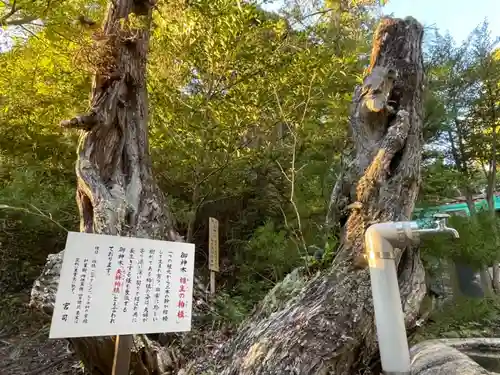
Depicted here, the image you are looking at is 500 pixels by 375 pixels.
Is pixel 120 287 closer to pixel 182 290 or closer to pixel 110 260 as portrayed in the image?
pixel 110 260

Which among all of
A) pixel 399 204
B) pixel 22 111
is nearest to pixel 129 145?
pixel 22 111

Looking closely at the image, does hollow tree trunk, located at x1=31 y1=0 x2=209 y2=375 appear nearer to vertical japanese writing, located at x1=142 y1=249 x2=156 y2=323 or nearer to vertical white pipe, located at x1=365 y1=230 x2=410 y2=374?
vertical japanese writing, located at x1=142 y1=249 x2=156 y2=323

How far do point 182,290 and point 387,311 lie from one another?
981 millimetres

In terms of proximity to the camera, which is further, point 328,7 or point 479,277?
point 328,7

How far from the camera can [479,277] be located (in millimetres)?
6191

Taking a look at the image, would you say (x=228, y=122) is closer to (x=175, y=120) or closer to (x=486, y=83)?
(x=175, y=120)

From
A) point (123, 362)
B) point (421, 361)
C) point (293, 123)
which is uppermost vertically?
point (293, 123)

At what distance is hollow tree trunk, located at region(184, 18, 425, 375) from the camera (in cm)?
206

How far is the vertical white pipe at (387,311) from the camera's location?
162 centimetres

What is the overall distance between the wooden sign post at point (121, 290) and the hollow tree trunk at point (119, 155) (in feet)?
2.49

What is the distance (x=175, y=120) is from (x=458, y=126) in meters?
4.89

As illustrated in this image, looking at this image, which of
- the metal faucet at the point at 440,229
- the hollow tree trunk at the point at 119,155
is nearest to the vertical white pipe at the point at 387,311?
the metal faucet at the point at 440,229

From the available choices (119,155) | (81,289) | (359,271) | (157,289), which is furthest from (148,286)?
(119,155)

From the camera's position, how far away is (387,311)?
1658 millimetres
